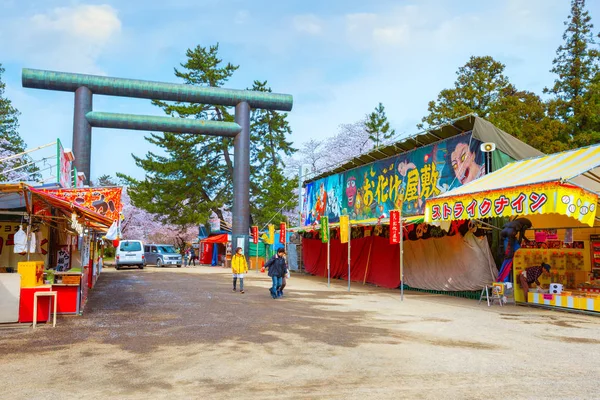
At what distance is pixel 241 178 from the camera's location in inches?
1239

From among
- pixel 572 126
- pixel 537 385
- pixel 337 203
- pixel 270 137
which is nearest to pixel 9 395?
pixel 537 385

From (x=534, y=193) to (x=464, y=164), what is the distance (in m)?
5.20

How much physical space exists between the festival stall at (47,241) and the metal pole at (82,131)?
789 centimetres

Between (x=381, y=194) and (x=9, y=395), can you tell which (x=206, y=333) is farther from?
(x=381, y=194)

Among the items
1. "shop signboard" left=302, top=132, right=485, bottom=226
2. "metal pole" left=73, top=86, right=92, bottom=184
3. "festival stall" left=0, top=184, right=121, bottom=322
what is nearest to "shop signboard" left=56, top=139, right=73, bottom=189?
"festival stall" left=0, top=184, right=121, bottom=322

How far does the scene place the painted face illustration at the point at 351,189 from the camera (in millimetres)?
23234

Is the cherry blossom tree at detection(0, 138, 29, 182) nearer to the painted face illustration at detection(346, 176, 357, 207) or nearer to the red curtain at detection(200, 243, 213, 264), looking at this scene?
the red curtain at detection(200, 243, 213, 264)

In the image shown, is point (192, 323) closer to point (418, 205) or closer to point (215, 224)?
point (418, 205)

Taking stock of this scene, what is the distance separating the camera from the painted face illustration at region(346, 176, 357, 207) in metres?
23.2

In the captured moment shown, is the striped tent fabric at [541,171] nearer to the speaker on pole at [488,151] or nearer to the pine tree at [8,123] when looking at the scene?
the speaker on pole at [488,151]

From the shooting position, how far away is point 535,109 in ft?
96.5

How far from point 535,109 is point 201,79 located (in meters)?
24.7

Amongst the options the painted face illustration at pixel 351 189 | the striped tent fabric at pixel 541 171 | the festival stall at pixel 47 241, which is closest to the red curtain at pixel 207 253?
the painted face illustration at pixel 351 189

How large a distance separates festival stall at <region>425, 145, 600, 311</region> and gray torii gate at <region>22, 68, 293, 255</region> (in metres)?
18.0
